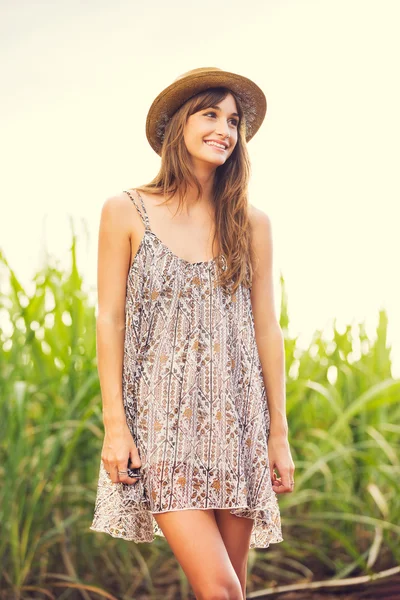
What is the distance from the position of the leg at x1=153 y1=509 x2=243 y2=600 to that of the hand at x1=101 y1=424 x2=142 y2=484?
0.57 feet

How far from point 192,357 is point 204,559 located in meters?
0.49

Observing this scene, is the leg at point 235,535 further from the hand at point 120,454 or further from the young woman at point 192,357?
the hand at point 120,454

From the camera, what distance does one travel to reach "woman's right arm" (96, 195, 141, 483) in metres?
1.94

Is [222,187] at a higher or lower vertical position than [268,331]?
higher

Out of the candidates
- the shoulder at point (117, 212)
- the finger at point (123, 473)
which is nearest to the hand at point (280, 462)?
the finger at point (123, 473)

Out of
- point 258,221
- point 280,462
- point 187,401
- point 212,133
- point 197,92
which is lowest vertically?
point 280,462

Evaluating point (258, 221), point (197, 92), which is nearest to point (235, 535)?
point (258, 221)

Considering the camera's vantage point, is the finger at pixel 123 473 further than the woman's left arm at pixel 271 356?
No

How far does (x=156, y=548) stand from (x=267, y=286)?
5.09ft

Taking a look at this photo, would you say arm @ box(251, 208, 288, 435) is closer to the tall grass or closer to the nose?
the nose

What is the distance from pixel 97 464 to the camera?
10.5 feet

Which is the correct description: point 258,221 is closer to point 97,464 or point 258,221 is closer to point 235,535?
point 235,535

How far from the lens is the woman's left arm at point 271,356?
7.04ft

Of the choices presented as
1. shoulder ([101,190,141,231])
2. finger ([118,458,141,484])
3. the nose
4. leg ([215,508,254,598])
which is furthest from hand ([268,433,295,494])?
the nose
